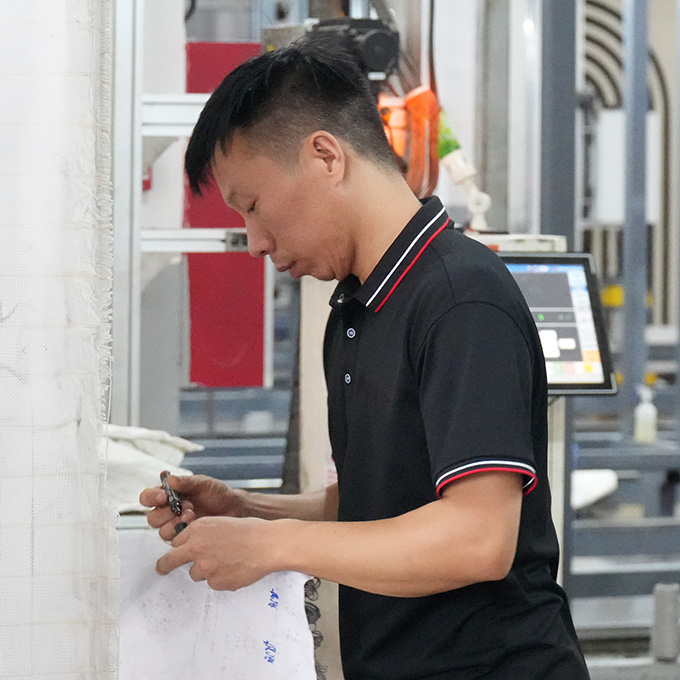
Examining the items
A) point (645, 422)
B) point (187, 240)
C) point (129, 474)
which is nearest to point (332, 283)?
point (187, 240)

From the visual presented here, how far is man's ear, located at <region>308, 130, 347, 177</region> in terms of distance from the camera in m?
0.99

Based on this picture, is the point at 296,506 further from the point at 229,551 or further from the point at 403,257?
the point at 403,257

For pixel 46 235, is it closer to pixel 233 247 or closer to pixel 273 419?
pixel 233 247

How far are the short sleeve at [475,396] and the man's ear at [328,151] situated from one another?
0.23 meters

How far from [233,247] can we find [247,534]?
115 cm

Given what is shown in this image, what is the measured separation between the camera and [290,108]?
999mm

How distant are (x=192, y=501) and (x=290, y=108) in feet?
1.77

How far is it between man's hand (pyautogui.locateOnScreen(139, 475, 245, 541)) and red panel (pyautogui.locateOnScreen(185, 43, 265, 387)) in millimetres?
1250

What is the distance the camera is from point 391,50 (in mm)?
1966

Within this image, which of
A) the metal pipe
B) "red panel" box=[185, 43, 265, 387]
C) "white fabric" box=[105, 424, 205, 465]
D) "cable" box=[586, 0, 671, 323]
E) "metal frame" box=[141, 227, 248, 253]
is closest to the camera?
"white fabric" box=[105, 424, 205, 465]

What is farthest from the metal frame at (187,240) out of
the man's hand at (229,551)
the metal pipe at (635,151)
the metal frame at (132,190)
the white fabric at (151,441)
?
the metal pipe at (635,151)

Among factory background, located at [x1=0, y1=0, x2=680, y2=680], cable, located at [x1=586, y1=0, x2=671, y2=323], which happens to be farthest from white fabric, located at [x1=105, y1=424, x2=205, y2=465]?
cable, located at [x1=586, y1=0, x2=671, y2=323]

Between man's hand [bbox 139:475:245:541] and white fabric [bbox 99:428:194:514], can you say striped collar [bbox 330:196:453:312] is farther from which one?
white fabric [bbox 99:428:194:514]

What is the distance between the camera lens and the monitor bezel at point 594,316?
1835mm
